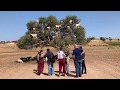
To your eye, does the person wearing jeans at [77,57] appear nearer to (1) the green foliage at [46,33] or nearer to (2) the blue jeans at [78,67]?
(2) the blue jeans at [78,67]

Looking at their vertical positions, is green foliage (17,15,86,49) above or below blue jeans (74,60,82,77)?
above

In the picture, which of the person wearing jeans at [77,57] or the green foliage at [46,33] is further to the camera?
the green foliage at [46,33]

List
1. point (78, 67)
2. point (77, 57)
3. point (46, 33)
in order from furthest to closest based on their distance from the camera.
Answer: point (46, 33), point (78, 67), point (77, 57)

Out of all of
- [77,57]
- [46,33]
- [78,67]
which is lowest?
[78,67]

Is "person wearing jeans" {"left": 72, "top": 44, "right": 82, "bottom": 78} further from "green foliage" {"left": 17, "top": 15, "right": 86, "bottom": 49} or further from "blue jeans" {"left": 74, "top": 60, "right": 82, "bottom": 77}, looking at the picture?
"green foliage" {"left": 17, "top": 15, "right": 86, "bottom": 49}

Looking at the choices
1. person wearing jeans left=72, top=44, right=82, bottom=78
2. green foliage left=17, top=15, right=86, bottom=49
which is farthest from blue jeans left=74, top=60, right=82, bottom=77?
green foliage left=17, top=15, right=86, bottom=49

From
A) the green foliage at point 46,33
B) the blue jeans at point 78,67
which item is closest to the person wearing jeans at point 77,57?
the blue jeans at point 78,67

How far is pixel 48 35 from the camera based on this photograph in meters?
26.5

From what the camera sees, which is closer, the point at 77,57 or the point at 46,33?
the point at 77,57

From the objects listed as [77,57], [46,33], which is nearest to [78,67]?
[77,57]

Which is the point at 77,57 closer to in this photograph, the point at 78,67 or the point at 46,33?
the point at 78,67

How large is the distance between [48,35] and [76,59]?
1327 cm
